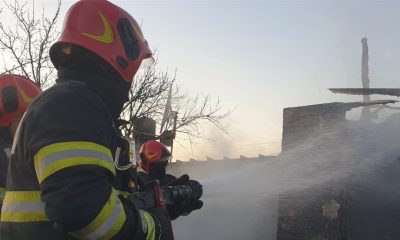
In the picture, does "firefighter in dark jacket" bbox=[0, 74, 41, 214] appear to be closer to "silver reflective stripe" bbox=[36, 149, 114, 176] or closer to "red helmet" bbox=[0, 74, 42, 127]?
"red helmet" bbox=[0, 74, 42, 127]

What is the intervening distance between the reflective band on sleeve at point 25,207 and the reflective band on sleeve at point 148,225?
376 millimetres

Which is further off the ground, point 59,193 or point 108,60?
point 108,60

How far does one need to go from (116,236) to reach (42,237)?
0.30 metres

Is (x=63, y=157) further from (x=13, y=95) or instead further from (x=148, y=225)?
(x=13, y=95)

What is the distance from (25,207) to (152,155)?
5.74 m

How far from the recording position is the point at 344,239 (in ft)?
22.7

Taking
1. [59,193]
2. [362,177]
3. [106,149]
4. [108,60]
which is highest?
[108,60]

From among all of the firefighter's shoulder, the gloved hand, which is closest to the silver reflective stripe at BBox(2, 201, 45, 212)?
the firefighter's shoulder

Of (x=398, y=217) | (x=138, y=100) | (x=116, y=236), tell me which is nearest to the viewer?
(x=116, y=236)

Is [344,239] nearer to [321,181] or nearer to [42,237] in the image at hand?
[321,181]

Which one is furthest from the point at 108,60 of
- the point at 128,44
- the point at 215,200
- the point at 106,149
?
the point at 215,200

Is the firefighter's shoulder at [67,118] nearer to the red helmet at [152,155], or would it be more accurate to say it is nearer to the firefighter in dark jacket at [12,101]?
the firefighter in dark jacket at [12,101]

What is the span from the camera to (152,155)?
752cm

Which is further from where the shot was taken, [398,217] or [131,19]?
[398,217]
